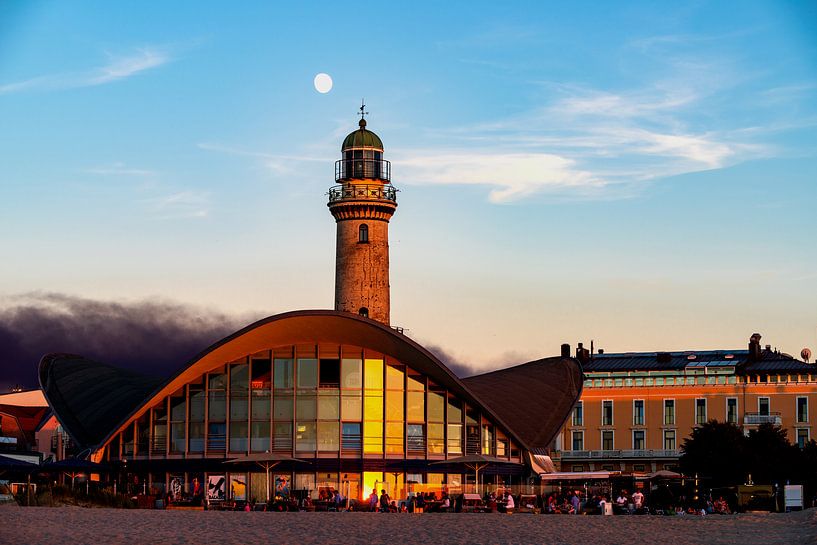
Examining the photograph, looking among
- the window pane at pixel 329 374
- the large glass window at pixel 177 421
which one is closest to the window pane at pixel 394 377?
the window pane at pixel 329 374

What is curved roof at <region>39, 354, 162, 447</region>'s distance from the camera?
57.8 m

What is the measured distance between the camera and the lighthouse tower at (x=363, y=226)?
6862 cm

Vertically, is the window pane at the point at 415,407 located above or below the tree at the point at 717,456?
above

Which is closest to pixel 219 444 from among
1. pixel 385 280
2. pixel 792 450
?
pixel 385 280

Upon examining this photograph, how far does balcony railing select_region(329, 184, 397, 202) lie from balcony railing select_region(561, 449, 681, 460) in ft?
90.7

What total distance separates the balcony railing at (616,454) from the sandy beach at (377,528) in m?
47.0

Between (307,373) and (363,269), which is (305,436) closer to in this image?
(307,373)

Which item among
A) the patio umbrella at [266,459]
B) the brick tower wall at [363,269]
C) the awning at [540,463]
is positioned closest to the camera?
the patio umbrella at [266,459]

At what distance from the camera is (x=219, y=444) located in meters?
55.1

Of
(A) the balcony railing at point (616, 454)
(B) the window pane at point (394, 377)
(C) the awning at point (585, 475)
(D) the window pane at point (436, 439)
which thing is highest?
(B) the window pane at point (394, 377)

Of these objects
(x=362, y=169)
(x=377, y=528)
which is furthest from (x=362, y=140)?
(x=377, y=528)

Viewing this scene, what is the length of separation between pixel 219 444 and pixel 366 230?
57.2ft

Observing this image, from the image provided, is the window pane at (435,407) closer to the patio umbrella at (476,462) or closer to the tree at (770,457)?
the patio umbrella at (476,462)

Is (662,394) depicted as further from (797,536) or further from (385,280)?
(797,536)
